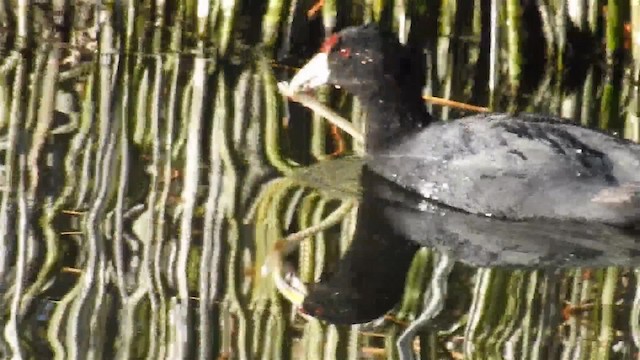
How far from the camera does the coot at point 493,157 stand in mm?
4746

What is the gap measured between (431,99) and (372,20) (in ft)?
2.20

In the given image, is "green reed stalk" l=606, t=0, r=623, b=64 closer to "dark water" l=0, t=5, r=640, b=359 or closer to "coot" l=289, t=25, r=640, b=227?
"dark water" l=0, t=5, r=640, b=359

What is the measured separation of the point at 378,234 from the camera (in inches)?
185

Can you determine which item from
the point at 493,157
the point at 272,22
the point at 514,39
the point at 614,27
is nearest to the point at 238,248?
the point at 493,157

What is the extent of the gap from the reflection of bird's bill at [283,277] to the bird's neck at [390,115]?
4.49ft

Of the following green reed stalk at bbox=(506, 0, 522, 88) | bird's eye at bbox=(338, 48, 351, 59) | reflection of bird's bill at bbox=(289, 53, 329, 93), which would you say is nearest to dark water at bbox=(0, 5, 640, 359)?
reflection of bird's bill at bbox=(289, 53, 329, 93)

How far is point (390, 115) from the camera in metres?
5.77

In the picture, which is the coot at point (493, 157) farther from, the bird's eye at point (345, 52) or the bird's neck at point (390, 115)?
the bird's eye at point (345, 52)

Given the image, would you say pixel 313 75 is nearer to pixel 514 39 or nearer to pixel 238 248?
pixel 514 39

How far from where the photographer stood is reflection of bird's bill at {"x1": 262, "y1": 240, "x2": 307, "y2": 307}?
403 cm

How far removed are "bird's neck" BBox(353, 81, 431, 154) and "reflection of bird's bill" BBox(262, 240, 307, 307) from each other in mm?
A: 1368

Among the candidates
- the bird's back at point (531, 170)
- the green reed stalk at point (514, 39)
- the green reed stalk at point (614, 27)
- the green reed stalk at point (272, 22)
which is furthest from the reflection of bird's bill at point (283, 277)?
the green reed stalk at point (614, 27)

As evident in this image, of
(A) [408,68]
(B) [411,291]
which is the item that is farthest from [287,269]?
(A) [408,68]

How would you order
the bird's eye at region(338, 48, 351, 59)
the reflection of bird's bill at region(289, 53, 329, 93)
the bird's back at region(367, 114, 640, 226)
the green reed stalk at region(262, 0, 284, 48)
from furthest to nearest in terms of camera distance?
the green reed stalk at region(262, 0, 284, 48), the reflection of bird's bill at region(289, 53, 329, 93), the bird's eye at region(338, 48, 351, 59), the bird's back at region(367, 114, 640, 226)
